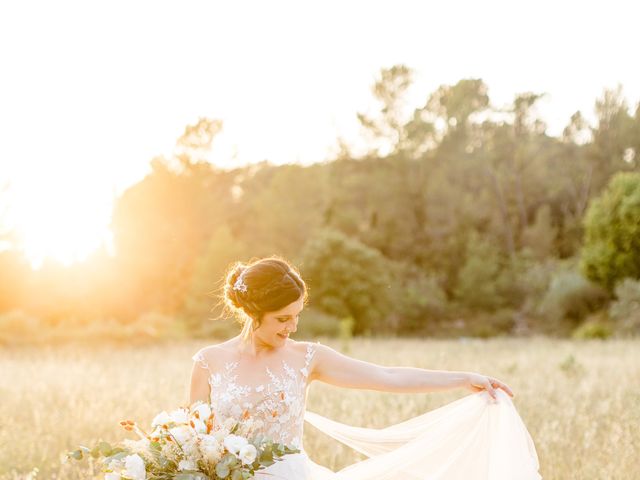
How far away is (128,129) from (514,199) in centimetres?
2300

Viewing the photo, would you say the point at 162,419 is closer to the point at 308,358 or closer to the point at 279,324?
the point at 279,324

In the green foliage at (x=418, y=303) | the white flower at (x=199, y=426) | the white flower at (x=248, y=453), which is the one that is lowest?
the green foliage at (x=418, y=303)

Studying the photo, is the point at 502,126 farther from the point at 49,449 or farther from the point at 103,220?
the point at 49,449

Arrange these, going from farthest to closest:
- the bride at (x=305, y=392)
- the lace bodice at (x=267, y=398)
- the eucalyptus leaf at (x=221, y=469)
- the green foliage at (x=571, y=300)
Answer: the green foliage at (x=571, y=300)
the lace bodice at (x=267, y=398)
the bride at (x=305, y=392)
the eucalyptus leaf at (x=221, y=469)

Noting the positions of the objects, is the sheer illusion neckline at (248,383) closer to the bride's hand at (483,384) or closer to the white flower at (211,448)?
the bride's hand at (483,384)

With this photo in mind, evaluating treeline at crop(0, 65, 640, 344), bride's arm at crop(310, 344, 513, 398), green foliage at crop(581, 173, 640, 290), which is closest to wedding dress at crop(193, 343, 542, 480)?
bride's arm at crop(310, 344, 513, 398)

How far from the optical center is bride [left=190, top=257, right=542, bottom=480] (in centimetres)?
423

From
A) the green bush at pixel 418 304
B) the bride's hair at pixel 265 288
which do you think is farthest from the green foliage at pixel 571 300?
the bride's hair at pixel 265 288

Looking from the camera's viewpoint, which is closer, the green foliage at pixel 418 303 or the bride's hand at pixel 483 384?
the bride's hand at pixel 483 384

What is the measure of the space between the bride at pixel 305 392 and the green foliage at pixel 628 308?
27.9 m

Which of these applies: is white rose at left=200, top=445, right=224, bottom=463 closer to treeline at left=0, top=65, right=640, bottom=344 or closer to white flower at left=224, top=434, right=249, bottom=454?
white flower at left=224, top=434, right=249, bottom=454

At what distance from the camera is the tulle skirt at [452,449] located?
442 cm

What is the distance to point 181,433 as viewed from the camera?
Result: 3.30m

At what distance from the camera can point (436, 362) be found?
56.6ft
